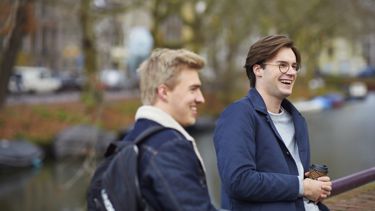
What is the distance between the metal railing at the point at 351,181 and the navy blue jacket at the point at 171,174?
5.00ft

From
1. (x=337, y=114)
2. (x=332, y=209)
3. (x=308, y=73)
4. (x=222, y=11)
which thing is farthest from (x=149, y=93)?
(x=308, y=73)

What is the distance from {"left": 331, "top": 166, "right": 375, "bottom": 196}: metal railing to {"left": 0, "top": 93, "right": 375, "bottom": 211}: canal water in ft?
31.0

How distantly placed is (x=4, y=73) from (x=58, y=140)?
1308 centimetres

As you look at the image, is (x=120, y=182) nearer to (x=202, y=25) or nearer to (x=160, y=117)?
(x=160, y=117)

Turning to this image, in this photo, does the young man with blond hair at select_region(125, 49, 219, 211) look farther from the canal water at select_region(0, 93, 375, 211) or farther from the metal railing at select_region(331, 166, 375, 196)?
the canal water at select_region(0, 93, 375, 211)

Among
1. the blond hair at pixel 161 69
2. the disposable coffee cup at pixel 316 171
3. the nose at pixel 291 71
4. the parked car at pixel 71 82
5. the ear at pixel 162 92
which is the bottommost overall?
the parked car at pixel 71 82

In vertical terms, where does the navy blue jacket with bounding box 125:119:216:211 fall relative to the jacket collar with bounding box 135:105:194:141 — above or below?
below

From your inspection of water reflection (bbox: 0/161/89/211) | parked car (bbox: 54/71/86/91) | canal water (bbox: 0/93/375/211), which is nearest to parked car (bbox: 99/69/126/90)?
parked car (bbox: 54/71/86/91)

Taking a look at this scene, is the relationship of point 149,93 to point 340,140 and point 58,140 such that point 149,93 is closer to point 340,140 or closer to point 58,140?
point 58,140

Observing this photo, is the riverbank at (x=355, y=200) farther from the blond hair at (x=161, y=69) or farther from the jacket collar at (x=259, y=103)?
the blond hair at (x=161, y=69)

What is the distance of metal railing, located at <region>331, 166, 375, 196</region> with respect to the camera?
12.0 ft

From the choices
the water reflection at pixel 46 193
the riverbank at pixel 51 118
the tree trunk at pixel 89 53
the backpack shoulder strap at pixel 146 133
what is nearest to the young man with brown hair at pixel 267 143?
the backpack shoulder strap at pixel 146 133

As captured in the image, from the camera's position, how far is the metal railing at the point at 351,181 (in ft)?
12.0

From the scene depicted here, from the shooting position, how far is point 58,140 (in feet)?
71.5
